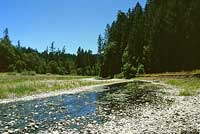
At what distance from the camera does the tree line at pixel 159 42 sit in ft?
289

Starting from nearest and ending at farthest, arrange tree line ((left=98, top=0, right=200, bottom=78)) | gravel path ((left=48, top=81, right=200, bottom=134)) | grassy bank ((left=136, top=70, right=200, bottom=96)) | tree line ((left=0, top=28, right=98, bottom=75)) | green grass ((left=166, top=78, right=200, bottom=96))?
gravel path ((left=48, top=81, right=200, bottom=134)) < green grass ((left=166, top=78, right=200, bottom=96)) < grassy bank ((left=136, top=70, right=200, bottom=96)) < tree line ((left=98, top=0, right=200, bottom=78)) < tree line ((left=0, top=28, right=98, bottom=75))

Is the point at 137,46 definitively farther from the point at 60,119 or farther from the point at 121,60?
the point at 60,119

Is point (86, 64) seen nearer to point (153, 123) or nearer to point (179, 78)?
point (179, 78)

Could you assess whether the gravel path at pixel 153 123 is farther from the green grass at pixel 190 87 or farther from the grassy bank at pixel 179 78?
the grassy bank at pixel 179 78

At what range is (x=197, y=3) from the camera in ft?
275

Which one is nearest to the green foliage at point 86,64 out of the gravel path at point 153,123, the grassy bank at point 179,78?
the grassy bank at point 179,78

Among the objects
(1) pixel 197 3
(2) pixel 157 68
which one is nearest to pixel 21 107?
(1) pixel 197 3

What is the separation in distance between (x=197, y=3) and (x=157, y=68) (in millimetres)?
21948

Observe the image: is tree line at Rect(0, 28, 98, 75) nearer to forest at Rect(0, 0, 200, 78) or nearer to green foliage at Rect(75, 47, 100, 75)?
green foliage at Rect(75, 47, 100, 75)

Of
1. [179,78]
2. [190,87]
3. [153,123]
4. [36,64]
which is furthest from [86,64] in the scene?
[153,123]

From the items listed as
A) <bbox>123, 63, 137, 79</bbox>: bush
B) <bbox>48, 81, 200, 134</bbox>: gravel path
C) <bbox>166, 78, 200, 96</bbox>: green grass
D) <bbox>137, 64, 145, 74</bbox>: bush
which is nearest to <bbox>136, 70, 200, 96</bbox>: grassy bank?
<bbox>166, 78, 200, 96</bbox>: green grass

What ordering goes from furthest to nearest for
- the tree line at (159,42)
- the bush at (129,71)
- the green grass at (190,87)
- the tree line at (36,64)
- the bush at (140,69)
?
the tree line at (36,64) → the bush at (140,69) → the bush at (129,71) → the tree line at (159,42) → the green grass at (190,87)

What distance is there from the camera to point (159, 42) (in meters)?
97.8

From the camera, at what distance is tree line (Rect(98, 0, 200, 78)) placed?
88188 millimetres
